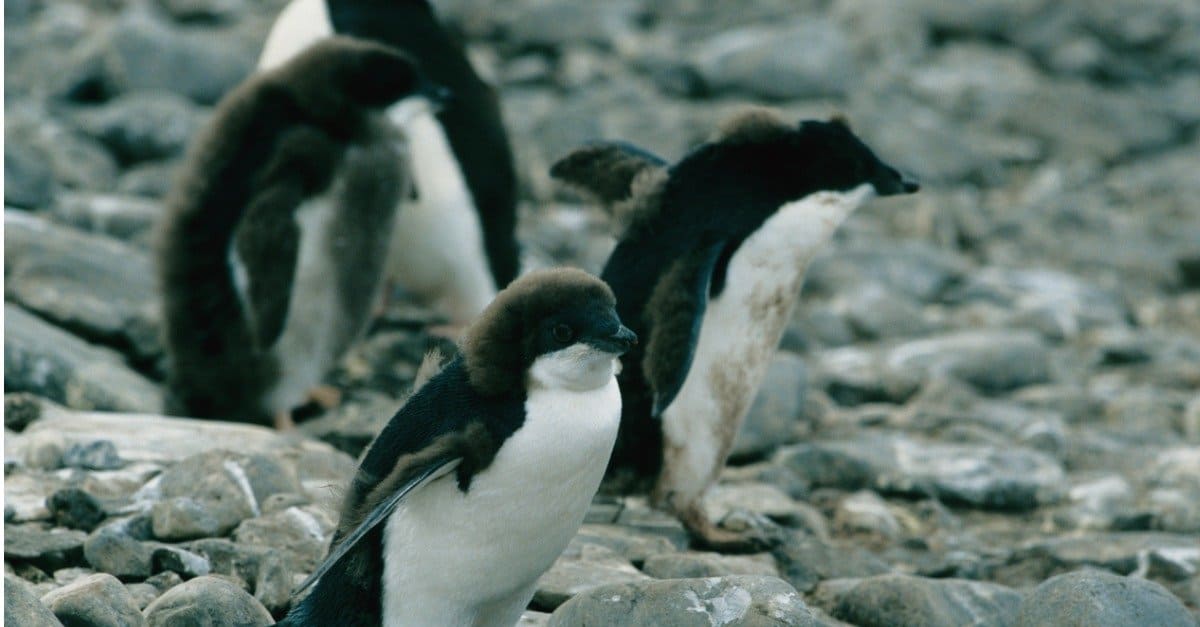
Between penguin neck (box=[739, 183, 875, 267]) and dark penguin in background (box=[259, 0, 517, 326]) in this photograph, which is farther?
dark penguin in background (box=[259, 0, 517, 326])

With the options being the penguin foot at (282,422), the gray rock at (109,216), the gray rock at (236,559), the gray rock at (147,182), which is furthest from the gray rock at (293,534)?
the gray rock at (147,182)

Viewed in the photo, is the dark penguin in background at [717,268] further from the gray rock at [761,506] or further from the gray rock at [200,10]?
the gray rock at [200,10]

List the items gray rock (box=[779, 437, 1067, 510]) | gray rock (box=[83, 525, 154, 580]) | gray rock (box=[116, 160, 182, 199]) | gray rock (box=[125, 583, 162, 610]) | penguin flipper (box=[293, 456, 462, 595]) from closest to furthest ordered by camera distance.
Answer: penguin flipper (box=[293, 456, 462, 595])
gray rock (box=[125, 583, 162, 610])
gray rock (box=[83, 525, 154, 580])
gray rock (box=[779, 437, 1067, 510])
gray rock (box=[116, 160, 182, 199])

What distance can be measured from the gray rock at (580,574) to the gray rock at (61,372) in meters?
1.63

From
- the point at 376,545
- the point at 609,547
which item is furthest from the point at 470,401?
the point at 609,547

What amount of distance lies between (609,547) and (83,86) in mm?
5026

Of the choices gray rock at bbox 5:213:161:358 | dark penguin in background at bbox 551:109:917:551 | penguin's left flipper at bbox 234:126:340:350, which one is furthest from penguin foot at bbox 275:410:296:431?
dark penguin in background at bbox 551:109:917:551

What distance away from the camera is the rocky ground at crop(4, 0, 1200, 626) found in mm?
3678

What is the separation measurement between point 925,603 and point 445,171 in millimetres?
2862

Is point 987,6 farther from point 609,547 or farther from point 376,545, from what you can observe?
point 376,545

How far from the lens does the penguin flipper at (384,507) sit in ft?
9.76

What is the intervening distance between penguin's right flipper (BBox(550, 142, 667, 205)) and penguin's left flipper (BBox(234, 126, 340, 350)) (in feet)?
2.76

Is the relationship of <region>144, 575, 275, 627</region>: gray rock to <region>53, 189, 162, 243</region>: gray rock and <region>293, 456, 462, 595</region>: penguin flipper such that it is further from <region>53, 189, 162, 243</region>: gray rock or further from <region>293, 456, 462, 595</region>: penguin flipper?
<region>53, 189, 162, 243</region>: gray rock

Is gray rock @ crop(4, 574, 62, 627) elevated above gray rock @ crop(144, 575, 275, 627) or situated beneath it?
elevated above
